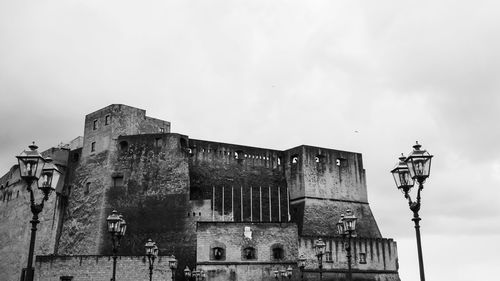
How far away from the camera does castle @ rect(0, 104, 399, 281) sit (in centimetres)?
3425

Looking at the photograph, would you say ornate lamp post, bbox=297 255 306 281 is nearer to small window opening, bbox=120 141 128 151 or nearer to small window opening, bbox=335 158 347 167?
small window opening, bbox=335 158 347 167

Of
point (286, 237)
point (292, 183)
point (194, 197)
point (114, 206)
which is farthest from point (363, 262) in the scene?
point (114, 206)

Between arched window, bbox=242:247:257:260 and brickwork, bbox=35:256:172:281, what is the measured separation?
422 cm

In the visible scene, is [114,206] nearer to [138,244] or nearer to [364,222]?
[138,244]

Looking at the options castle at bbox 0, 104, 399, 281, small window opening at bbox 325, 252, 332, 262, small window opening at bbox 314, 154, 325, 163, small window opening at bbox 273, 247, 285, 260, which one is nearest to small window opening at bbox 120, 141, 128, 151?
castle at bbox 0, 104, 399, 281

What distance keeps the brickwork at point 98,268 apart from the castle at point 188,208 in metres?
0.06

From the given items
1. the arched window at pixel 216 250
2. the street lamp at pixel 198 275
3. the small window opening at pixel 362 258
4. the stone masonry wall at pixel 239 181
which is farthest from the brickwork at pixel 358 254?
the street lamp at pixel 198 275

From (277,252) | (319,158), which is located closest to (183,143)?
(319,158)

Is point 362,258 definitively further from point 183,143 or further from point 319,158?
point 183,143

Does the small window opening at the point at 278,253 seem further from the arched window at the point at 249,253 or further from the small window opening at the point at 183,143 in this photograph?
the small window opening at the point at 183,143

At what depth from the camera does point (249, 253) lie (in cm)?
3447

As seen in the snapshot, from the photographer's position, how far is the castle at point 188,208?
1348 inches

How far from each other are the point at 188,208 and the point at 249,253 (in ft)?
16.8

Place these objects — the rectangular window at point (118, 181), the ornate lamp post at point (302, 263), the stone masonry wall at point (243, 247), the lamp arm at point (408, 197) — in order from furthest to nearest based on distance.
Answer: the rectangular window at point (118, 181)
the stone masonry wall at point (243, 247)
the ornate lamp post at point (302, 263)
the lamp arm at point (408, 197)
